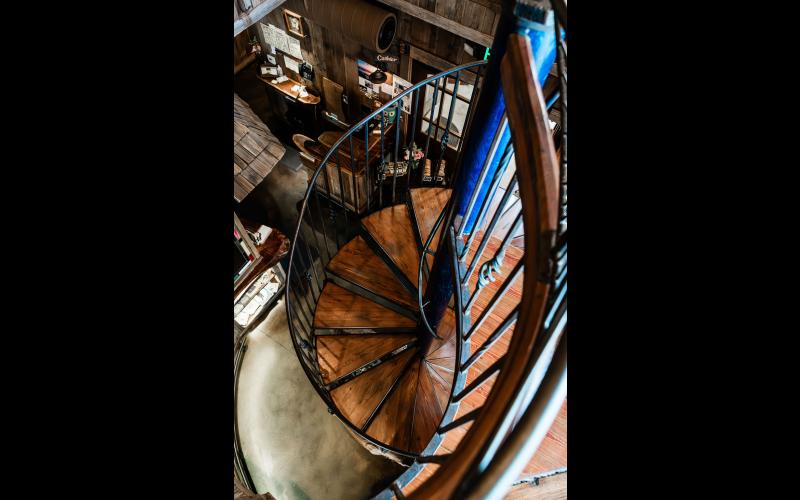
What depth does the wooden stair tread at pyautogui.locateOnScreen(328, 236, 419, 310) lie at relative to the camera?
143 inches

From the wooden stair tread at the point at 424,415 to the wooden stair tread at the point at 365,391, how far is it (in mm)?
263

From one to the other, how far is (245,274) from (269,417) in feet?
6.67

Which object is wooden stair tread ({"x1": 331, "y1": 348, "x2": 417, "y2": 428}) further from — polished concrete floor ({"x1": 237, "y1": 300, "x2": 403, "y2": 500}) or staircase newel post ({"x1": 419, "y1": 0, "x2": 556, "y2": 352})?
polished concrete floor ({"x1": 237, "y1": 300, "x2": 403, "y2": 500})

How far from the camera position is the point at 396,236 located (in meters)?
3.67

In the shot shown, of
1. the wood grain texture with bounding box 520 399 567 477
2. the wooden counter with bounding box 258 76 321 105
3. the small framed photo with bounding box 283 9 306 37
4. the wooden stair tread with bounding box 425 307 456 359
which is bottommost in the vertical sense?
the wood grain texture with bounding box 520 399 567 477

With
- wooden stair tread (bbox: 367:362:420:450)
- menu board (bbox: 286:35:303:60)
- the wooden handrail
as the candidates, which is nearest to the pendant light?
menu board (bbox: 286:35:303:60)

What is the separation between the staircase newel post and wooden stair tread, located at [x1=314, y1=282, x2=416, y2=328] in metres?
0.91

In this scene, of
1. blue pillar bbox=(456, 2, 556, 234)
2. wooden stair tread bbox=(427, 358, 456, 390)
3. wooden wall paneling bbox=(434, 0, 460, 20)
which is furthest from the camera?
wooden wall paneling bbox=(434, 0, 460, 20)

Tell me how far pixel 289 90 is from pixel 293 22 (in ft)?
4.43

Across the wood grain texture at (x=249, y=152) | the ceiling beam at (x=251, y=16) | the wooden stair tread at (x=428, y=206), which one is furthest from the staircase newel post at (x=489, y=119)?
the ceiling beam at (x=251, y=16)

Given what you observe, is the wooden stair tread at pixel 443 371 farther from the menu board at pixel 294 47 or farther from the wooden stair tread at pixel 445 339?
the menu board at pixel 294 47

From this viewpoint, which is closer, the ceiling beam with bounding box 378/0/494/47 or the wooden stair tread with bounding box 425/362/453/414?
the wooden stair tread with bounding box 425/362/453/414
